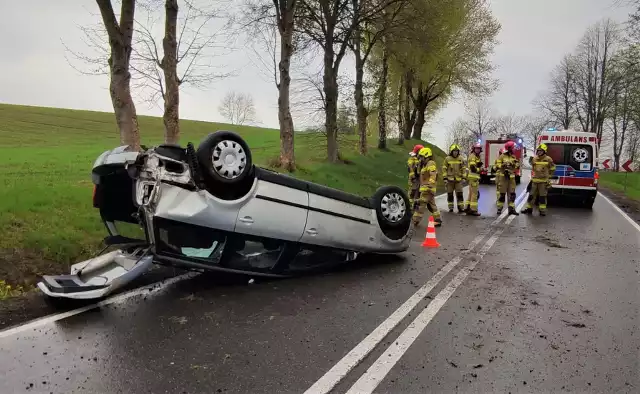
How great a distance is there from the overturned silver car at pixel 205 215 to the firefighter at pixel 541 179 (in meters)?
8.29

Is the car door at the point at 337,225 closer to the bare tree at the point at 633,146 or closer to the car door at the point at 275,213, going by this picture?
the car door at the point at 275,213

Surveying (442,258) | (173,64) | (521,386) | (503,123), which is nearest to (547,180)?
(442,258)

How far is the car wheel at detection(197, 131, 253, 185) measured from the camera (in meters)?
4.50

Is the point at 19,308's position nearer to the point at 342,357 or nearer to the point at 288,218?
the point at 288,218

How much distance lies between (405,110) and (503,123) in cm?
3489

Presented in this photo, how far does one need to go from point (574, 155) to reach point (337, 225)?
1138cm

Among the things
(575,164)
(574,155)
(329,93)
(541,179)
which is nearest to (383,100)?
(329,93)

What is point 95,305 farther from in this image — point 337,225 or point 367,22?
point 367,22

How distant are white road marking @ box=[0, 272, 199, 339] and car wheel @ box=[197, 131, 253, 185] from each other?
1465mm

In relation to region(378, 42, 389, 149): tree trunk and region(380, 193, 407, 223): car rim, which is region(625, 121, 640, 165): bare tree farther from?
region(380, 193, 407, 223): car rim

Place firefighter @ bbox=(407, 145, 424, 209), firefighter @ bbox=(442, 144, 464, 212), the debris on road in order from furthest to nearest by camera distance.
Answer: firefighter @ bbox=(442, 144, 464, 212), firefighter @ bbox=(407, 145, 424, 209), the debris on road

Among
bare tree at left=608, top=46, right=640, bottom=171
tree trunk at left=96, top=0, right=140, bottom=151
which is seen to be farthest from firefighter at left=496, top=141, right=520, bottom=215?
bare tree at left=608, top=46, right=640, bottom=171

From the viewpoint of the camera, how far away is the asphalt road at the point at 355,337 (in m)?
3.09

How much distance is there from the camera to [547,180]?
12.3 meters
